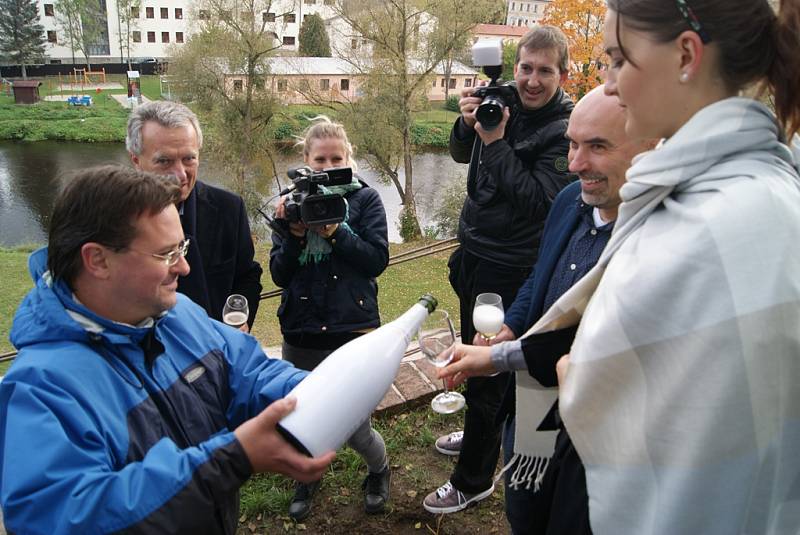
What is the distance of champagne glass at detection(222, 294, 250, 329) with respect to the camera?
2673 millimetres

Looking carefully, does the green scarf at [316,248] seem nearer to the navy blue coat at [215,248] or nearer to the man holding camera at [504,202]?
the navy blue coat at [215,248]

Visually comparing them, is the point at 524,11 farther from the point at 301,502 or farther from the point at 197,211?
the point at 301,502

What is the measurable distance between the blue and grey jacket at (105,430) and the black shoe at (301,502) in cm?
115

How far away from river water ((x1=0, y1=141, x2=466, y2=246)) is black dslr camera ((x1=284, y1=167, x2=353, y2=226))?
16801mm

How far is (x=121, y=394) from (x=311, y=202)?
1.48 metres

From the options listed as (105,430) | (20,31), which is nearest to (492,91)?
(105,430)

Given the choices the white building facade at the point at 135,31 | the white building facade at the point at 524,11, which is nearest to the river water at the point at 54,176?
the white building facade at the point at 135,31

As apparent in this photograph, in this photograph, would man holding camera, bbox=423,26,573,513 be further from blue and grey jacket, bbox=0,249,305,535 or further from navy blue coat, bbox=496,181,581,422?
blue and grey jacket, bbox=0,249,305,535

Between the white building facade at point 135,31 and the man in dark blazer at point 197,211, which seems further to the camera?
the white building facade at point 135,31

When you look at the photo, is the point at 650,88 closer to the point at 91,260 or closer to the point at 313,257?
the point at 91,260

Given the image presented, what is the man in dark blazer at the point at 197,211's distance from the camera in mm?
2717

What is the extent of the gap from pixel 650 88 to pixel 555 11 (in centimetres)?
1865

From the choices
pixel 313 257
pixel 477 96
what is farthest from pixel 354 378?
pixel 477 96

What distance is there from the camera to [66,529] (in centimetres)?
126
